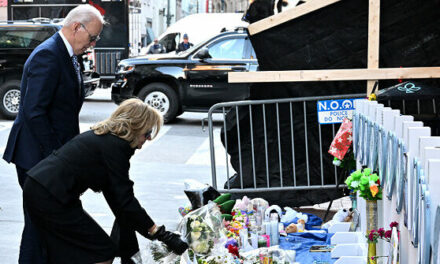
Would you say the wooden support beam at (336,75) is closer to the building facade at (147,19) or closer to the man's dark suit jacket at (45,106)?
the man's dark suit jacket at (45,106)

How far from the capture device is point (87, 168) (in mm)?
4457

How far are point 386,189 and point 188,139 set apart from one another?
399 inches

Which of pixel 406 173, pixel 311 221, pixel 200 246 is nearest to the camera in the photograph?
pixel 406 173

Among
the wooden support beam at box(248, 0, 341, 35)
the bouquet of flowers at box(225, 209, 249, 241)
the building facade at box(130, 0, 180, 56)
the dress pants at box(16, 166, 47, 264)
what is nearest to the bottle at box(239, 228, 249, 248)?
the bouquet of flowers at box(225, 209, 249, 241)

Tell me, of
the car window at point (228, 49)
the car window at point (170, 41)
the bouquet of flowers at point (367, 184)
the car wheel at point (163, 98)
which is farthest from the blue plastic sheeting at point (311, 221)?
the car window at point (170, 41)

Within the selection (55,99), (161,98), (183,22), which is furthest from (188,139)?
(183,22)

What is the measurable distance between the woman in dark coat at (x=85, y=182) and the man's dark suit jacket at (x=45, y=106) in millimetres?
710

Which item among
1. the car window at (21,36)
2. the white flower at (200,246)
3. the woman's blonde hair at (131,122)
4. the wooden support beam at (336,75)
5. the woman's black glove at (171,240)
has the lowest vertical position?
the white flower at (200,246)

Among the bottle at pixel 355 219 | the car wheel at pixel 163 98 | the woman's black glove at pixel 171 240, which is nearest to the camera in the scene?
the woman's black glove at pixel 171 240

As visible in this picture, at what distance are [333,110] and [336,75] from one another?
1.13 ft

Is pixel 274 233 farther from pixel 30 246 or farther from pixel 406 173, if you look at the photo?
pixel 406 173

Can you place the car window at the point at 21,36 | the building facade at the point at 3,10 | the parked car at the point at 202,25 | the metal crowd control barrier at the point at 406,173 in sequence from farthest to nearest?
the building facade at the point at 3,10 < the parked car at the point at 202,25 < the car window at the point at 21,36 < the metal crowd control barrier at the point at 406,173

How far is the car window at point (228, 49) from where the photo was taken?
16812 millimetres

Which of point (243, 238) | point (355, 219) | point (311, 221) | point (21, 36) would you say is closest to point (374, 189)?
point (243, 238)
